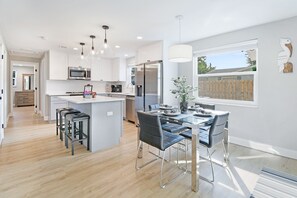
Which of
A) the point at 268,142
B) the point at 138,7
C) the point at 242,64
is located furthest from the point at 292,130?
the point at 138,7

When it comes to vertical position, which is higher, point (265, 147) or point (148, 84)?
point (148, 84)

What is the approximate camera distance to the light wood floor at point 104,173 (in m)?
1.98

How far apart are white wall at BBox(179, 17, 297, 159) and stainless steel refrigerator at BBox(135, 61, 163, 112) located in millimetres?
1795

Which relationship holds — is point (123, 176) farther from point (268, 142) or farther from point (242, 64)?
point (242, 64)

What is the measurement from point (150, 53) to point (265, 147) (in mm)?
3407

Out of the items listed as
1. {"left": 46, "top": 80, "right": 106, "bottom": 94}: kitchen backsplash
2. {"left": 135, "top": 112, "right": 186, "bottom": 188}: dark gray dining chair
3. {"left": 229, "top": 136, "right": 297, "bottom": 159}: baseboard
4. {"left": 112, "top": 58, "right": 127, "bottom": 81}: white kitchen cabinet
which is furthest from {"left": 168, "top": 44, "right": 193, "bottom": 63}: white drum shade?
{"left": 46, "top": 80, "right": 106, "bottom": 94}: kitchen backsplash

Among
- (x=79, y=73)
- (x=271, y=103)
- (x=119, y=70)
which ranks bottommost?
(x=271, y=103)

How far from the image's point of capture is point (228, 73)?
3.85m

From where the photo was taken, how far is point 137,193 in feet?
6.39

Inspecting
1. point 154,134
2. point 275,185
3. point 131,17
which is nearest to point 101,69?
point 131,17

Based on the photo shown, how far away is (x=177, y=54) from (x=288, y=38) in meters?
2.03

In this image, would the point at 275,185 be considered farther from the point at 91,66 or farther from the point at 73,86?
the point at 73,86

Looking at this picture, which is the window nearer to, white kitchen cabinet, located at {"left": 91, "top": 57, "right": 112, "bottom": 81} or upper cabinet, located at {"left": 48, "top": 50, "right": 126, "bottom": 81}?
upper cabinet, located at {"left": 48, "top": 50, "right": 126, "bottom": 81}

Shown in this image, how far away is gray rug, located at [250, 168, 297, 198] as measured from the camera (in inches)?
74.4
